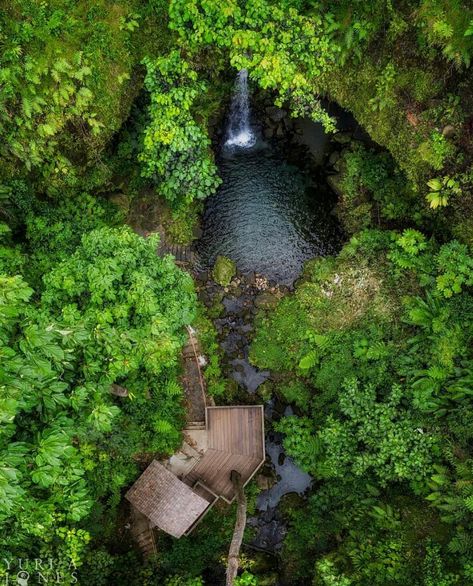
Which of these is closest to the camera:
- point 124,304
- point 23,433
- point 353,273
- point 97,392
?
point 23,433

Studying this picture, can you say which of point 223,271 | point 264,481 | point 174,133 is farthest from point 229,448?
point 174,133

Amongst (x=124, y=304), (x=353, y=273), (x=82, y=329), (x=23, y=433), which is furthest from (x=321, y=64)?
(x=23, y=433)

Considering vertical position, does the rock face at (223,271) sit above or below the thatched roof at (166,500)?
above

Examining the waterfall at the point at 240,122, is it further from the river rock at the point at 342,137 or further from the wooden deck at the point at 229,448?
the wooden deck at the point at 229,448

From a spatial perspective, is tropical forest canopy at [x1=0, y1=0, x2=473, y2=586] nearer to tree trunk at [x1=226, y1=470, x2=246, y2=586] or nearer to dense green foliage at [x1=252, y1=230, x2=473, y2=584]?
dense green foliage at [x1=252, y1=230, x2=473, y2=584]

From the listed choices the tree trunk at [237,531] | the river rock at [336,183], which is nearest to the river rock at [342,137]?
the river rock at [336,183]

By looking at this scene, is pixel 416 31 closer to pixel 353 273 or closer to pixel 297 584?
pixel 353 273
